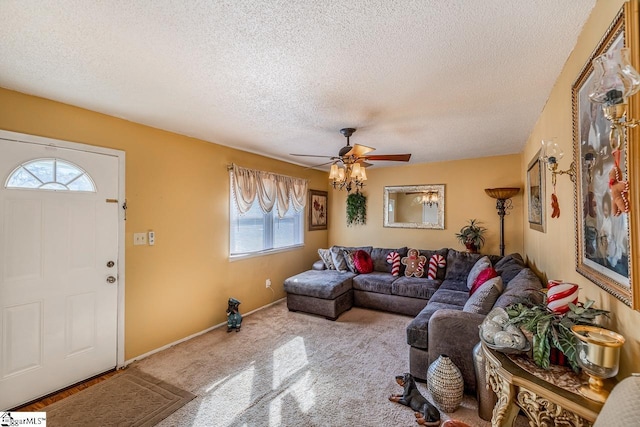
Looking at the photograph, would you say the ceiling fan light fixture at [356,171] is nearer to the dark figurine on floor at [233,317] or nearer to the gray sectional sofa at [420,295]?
the gray sectional sofa at [420,295]

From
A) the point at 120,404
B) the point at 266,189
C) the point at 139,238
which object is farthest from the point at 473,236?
the point at 120,404

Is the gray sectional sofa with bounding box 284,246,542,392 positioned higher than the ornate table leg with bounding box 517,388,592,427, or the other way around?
the ornate table leg with bounding box 517,388,592,427

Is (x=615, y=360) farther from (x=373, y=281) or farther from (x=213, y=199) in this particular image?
(x=213, y=199)

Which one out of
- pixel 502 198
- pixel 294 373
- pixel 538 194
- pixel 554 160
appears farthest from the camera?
pixel 502 198

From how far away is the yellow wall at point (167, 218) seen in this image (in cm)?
241

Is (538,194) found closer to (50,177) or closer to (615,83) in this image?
(615,83)

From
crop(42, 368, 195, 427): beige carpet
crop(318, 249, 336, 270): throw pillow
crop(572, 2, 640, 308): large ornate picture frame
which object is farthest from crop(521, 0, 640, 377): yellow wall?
crop(318, 249, 336, 270): throw pillow

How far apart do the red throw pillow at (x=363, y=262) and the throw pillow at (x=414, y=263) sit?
575mm

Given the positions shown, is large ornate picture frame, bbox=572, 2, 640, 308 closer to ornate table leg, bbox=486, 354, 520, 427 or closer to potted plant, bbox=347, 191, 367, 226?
ornate table leg, bbox=486, 354, 520, 427

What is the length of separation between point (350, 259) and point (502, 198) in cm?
260

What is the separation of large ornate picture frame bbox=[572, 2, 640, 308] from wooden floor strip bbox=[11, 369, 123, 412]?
3.69 m

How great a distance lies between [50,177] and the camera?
90.3 inches

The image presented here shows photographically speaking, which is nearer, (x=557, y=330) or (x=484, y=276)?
(x=557, y=330)

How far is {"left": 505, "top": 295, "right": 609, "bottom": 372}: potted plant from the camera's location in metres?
1.12
